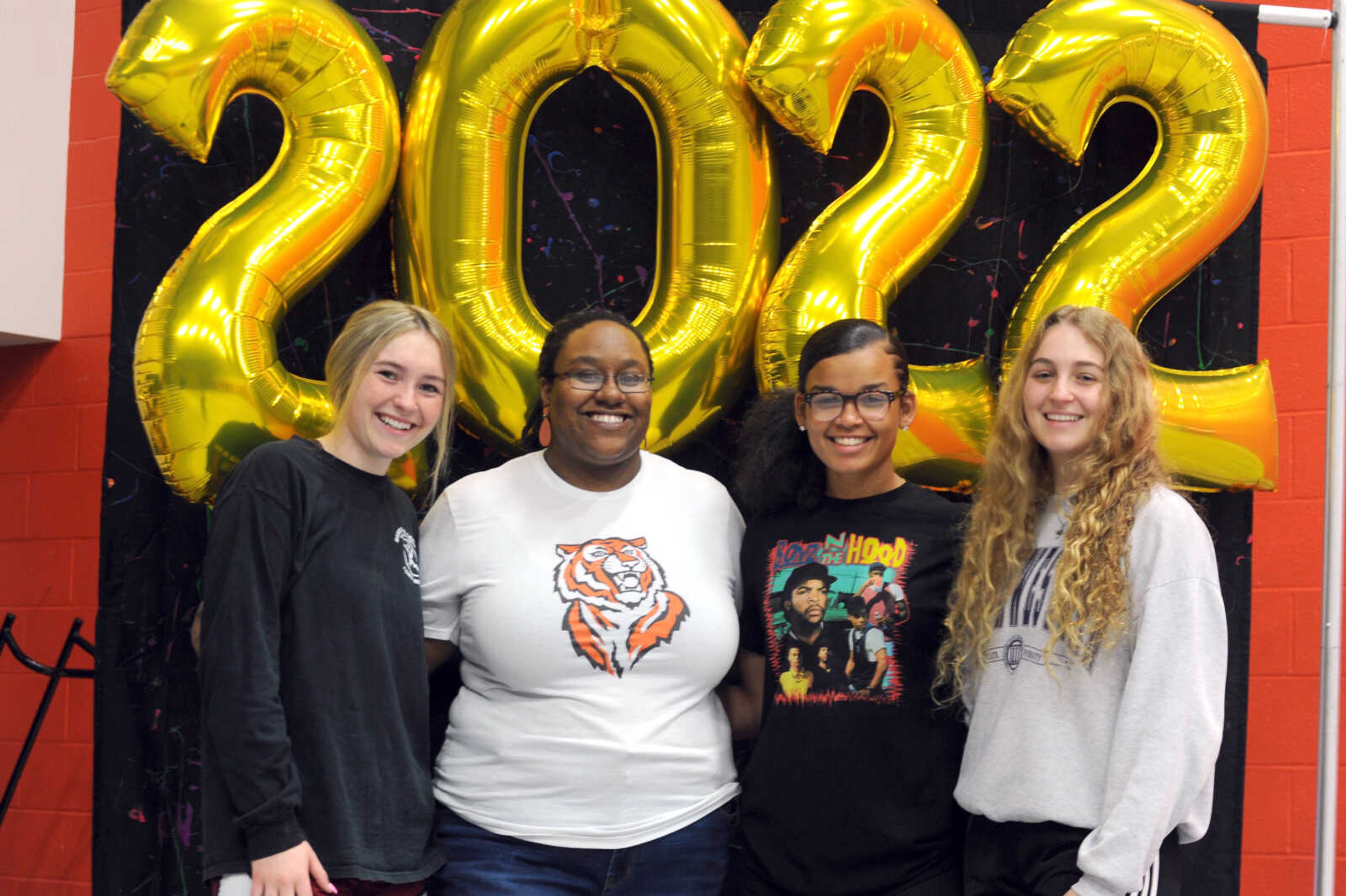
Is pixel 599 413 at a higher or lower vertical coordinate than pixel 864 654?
higher

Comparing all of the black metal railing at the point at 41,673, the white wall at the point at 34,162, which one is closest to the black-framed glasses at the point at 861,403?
the black metal railing at the point at 41,673

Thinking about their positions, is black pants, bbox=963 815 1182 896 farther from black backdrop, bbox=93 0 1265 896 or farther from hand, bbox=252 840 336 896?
black backdrop, bbox=93 0 1265 896

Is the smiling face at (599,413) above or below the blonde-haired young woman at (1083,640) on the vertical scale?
above

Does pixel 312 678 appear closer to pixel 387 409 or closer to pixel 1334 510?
pixel 387 409

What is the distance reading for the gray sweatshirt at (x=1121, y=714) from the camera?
1351 mm

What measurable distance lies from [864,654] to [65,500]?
2.13 m

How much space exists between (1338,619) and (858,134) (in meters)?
1.37

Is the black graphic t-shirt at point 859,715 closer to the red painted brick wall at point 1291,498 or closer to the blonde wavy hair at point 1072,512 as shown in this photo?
the blonde wavy hair at point 1072,512

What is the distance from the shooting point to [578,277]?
2426 millimetres

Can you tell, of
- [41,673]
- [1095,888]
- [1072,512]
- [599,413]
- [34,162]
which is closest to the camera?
[1095,888]

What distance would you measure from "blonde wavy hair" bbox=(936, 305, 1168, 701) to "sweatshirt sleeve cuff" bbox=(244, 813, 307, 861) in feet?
3.02

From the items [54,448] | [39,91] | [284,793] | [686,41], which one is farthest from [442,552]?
[39,91]

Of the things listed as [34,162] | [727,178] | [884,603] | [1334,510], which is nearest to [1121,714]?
[884,603]

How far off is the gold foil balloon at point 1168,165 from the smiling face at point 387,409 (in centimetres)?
122
